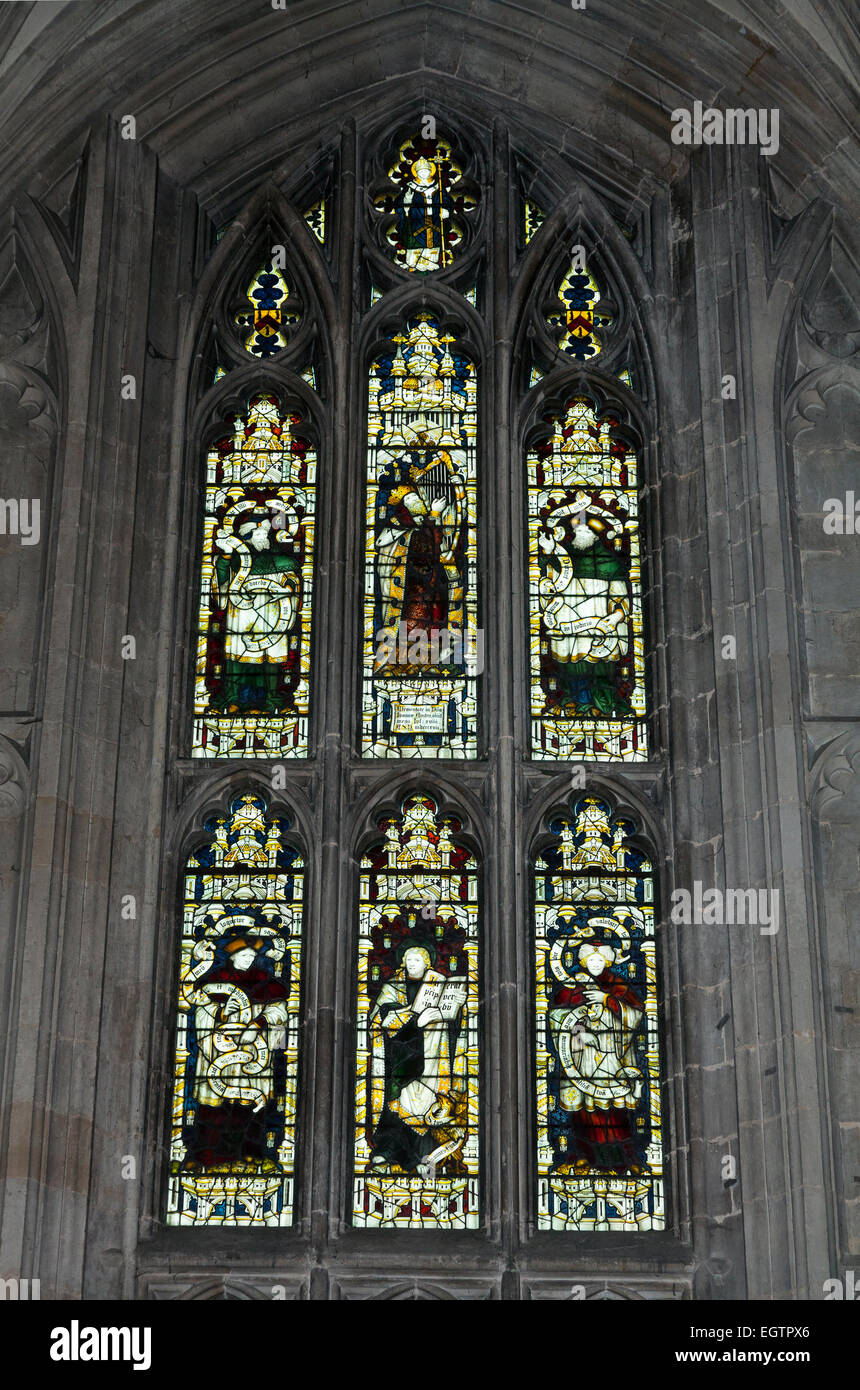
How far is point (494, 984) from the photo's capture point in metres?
10.3

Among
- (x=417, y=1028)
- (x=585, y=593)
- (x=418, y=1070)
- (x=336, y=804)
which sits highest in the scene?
(x=585, y=593)

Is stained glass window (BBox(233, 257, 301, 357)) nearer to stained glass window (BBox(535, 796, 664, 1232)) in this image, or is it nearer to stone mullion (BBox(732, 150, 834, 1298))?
stone mullion (BBox(732, 150, 834, 1298))

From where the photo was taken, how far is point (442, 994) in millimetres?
10352

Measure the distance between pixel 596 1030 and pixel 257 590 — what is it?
2691 mm

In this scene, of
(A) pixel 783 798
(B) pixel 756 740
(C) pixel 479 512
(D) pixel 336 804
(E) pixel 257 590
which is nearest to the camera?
(A) pixel 783 798

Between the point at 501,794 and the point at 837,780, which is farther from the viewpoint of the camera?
the point at 501,794

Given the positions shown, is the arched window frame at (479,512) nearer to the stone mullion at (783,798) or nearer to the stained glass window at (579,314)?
the stained glass window at (579,314)

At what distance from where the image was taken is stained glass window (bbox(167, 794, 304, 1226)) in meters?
9.99

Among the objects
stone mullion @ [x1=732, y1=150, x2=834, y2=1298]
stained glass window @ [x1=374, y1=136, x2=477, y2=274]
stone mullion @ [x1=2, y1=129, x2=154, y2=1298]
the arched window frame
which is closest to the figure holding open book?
the arched window frame

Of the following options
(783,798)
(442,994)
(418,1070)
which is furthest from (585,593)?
(418,1070)

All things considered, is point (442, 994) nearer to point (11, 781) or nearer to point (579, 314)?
point (11, 781)

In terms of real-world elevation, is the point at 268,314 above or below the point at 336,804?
above

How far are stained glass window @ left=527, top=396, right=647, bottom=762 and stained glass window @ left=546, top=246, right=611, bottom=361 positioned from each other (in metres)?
0.29

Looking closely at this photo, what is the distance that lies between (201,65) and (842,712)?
15.1 feet
